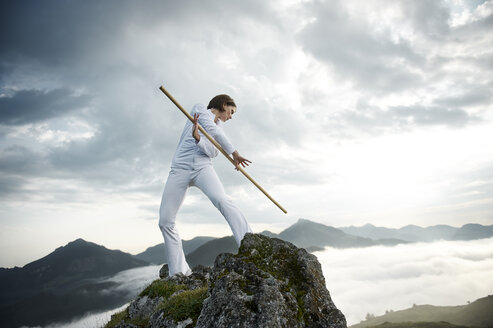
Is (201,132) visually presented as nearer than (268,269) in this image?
No

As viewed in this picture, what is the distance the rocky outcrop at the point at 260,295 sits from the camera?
342 cm

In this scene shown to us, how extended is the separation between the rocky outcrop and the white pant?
1293 millimetres

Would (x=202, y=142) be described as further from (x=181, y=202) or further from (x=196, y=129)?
(x=181, y=202)

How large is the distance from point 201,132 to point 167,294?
3708 millimetres

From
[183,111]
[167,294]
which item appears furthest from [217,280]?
[183,111]

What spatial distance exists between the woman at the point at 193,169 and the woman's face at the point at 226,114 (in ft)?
0.08

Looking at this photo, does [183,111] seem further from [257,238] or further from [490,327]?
[490,327]

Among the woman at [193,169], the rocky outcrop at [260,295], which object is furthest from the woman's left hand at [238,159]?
the rocky outcrop at [260,295]

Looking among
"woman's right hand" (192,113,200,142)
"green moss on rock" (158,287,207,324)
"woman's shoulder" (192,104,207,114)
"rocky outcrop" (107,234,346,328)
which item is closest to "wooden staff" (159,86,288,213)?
"woman's right hand" (192,113,200,142)

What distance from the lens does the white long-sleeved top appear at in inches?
262

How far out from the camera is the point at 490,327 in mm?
152000

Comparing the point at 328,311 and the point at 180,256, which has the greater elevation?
the point at 180,256

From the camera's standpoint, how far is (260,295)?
11.5ft

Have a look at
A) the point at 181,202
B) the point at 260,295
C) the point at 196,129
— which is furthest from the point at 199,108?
the point at 260,295
